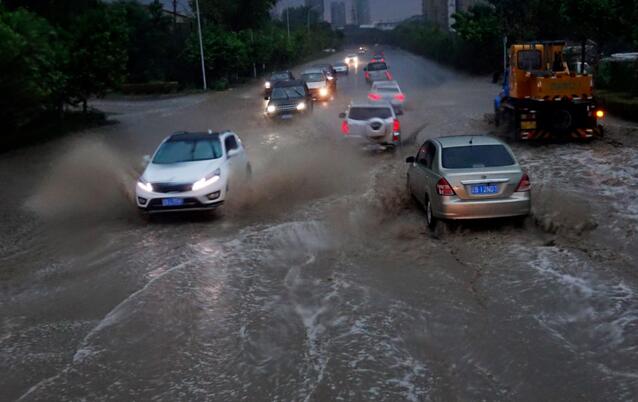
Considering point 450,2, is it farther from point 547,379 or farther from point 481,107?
point 547,379

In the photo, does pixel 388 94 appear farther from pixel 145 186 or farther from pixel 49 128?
pixel 145 186

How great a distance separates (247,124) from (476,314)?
25.6 meters

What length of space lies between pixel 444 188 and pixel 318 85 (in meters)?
31.9

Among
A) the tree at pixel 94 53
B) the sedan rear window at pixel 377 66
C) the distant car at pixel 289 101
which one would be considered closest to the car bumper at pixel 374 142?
the distant car at pixel 289 101

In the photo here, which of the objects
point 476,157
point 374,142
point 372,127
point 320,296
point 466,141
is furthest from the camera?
point 374,142

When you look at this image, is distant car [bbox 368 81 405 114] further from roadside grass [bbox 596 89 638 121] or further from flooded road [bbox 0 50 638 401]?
flooded road [bbox 0 50 638 401]

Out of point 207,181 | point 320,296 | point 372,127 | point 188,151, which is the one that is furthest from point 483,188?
point 372,127

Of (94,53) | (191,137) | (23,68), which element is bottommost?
(191,137)

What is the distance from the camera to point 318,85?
42.7 m

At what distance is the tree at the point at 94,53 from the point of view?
28703 millimetres

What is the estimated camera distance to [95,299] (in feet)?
29.9

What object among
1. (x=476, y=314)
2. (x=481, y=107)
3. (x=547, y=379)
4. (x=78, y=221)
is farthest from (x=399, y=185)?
(x=481, y=107)

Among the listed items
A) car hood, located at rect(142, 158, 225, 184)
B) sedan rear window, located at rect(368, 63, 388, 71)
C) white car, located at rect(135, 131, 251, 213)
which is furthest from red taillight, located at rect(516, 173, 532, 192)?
sedan rear window, located at rect(368, 63, 388, 71)

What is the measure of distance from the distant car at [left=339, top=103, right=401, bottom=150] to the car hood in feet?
25.0
